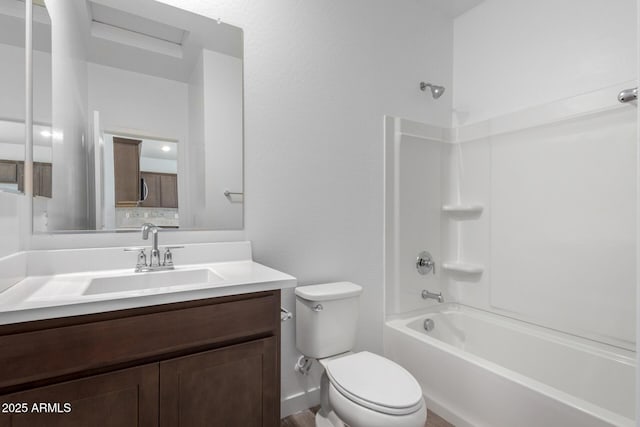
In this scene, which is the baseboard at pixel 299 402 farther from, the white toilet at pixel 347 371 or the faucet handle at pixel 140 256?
the faucet handle at pixel 140 256

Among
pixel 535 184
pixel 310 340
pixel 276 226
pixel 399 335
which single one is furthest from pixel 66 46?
pixel 535 184

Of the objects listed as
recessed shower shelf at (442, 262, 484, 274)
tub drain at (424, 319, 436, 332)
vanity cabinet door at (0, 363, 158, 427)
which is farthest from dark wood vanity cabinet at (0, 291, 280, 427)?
recessed shower shelf at (442, 262, 484, 274)

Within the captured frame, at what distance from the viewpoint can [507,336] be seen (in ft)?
6.79

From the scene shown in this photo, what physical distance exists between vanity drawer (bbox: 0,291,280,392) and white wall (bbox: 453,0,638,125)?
79.5 inches

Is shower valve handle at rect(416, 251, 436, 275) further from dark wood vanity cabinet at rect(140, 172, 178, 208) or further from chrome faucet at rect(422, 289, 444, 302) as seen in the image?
dark wood vanity cabinet at rect(140, 172, 178, 208)

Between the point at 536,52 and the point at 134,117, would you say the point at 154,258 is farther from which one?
the point at 536,52

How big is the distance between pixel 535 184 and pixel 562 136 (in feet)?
1.00

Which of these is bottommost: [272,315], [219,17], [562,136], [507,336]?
[507,336]

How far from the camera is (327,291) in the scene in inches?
67.0

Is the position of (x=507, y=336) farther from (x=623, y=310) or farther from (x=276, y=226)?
(x=276, y=226)

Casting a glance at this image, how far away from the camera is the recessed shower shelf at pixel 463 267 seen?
91.0 inches

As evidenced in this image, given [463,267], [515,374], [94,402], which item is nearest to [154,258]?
[94,402]

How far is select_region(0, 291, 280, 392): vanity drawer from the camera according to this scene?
2.65 ft

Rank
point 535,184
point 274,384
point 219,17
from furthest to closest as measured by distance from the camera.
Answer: point 535,184 → point 219,17 → point 274,384
